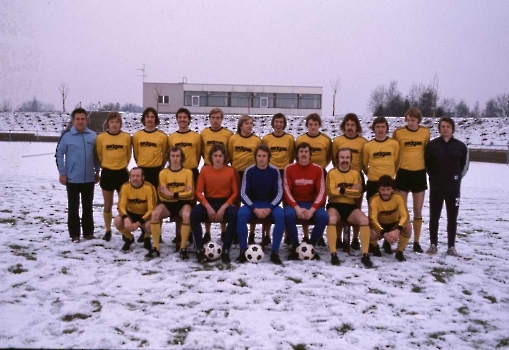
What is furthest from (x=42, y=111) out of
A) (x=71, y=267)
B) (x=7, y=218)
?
(x=71, y=267)

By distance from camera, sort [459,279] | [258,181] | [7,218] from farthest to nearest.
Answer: [7,218], [258,181], [459,279]

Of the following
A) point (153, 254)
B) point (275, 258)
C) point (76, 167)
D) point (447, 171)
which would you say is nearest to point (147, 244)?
point (153, 254)

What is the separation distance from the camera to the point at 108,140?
625cm

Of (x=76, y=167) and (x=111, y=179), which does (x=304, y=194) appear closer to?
(x=111, y=179)

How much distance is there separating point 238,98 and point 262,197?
5212 centimetres

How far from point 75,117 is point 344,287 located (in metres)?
4.45

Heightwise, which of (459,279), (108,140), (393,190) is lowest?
(459,279)

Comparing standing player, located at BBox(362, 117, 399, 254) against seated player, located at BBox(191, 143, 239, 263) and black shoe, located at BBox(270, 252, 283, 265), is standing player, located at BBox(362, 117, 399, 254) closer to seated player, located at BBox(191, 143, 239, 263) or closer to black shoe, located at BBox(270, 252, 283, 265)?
black shoe, located at BBox(270, 252, 283, 265)

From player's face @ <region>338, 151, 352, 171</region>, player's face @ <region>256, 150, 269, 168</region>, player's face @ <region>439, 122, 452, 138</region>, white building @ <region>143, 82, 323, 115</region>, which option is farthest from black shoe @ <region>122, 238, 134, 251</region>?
white building @ <region>143, 82, 323, 115</region>

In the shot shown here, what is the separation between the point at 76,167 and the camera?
6.24 metres

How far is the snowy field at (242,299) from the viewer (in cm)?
340

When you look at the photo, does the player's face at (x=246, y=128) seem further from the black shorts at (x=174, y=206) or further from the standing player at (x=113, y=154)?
the standing player at (x=113, y=154)

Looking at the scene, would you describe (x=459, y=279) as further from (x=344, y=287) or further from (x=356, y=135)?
(x=356, y=135)

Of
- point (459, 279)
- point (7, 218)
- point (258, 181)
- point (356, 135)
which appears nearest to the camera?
point (459, 279)
